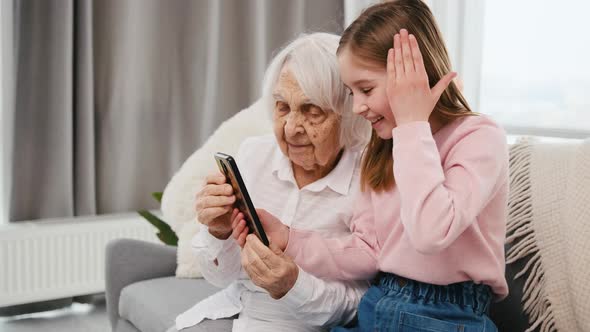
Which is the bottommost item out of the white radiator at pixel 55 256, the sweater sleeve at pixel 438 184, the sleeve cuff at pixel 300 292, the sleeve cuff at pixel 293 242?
the white radiator at pixel 55 256

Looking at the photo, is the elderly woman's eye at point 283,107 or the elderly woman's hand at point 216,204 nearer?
the elderly woman's hand at point 216,204

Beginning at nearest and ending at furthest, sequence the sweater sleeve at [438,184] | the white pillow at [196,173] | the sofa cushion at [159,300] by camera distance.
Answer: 1. the sweater sleeve at [438,184]
2. the sofa cushion at [159,300]
3. the white pillow at [196,173]

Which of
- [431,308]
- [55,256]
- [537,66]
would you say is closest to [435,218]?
[431,308]

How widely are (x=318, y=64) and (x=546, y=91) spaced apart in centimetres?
187

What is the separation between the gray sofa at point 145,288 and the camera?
74.9 inches

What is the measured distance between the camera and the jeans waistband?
3.97 ft

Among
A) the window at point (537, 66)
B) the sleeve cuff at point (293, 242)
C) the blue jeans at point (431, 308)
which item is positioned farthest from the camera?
the window at point (537, 66)

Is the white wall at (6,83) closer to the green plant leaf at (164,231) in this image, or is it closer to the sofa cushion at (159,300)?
the green plant leaf at (164,231)

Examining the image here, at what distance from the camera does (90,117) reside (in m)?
3.14

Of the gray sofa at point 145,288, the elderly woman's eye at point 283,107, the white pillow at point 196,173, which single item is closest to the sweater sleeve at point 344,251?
the elderly woman's eye at point 283,107

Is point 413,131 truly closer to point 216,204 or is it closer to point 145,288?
point 216,204

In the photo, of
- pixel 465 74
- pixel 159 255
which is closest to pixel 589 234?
pixel 159 255

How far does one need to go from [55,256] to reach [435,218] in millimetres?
2391

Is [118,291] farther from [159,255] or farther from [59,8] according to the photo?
[59,8]
